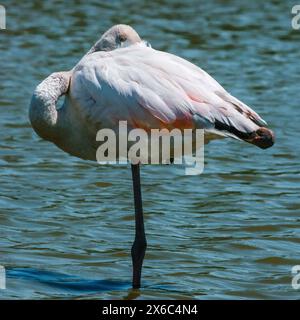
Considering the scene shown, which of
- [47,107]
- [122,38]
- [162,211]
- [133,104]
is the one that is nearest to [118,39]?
[122,38]

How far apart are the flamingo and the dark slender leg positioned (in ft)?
1.08

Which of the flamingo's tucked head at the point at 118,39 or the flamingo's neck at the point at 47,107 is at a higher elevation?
the flamingo's tucked head at the point at 118,39

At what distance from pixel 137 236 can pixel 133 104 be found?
3.35 feet

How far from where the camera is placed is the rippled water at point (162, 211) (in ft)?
24.5

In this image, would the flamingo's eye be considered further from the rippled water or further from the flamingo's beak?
the rippled water

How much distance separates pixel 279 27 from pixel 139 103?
11.2m

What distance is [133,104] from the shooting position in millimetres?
6996

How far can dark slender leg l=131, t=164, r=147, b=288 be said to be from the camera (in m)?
7.34

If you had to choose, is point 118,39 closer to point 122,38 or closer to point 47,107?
point 122,38

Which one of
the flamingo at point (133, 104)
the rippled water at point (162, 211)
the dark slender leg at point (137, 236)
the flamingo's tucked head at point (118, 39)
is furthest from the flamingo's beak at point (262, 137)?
the flamingo's tucked head at point (118, 39)

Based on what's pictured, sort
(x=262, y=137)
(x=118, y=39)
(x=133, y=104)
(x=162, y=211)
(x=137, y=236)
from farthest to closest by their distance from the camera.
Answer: (x=162, y=211), (x=118, y=39), (x=137, y=236), (x=133, y=104), (x=262, y=137)

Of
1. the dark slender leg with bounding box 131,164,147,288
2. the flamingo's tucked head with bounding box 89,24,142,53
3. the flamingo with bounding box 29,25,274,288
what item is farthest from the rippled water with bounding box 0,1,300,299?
the flamingo's tucked head with bounding box 89,24,142,53

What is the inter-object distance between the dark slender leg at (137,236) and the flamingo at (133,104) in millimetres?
328

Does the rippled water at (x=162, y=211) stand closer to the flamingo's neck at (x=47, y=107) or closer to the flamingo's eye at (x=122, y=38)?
the flamingo's neck at (x=47, y=107)
